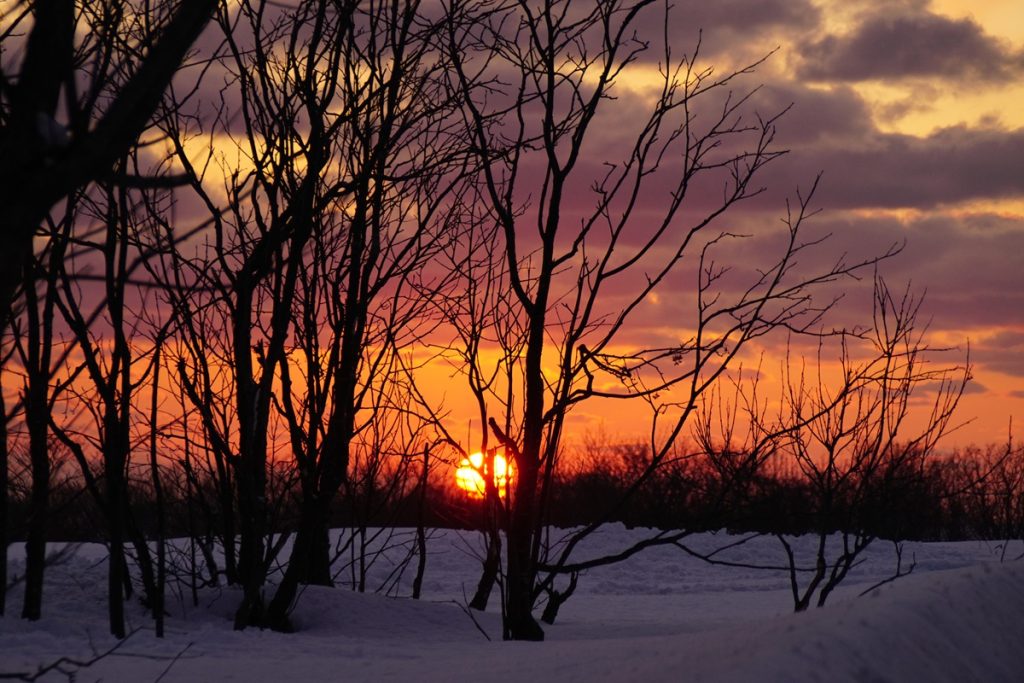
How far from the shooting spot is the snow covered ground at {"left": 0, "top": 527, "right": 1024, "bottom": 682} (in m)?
4.13

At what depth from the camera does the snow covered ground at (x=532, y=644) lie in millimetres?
4129

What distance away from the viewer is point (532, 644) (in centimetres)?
645

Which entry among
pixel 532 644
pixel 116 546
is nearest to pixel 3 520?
pixel 116 546

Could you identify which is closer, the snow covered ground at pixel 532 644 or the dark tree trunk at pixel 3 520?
the snow covered ground at pixel 532 644

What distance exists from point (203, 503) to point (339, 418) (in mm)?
1444

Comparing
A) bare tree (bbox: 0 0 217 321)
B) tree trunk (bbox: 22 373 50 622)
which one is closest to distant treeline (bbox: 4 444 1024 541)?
tree trunk (bbox: 22 373 50 622)

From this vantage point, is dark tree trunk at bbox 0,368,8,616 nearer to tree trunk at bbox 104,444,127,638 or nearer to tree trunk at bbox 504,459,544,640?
tree trunk at bbox 104,444,127,638

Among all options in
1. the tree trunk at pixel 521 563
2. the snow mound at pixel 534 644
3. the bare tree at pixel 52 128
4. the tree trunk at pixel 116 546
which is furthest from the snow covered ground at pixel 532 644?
the bare tree at pixel 52 128

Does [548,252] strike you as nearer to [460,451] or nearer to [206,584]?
[460,451]

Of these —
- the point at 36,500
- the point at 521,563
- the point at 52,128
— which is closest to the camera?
the point at 52,128

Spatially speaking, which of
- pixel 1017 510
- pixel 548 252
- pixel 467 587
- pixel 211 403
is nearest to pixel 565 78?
pixel 548 252

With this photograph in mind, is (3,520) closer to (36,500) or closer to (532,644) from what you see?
(36,500)

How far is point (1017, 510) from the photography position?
25969 millimetres

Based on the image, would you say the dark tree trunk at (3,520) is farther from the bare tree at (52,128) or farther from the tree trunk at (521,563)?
the bare tree at (52,128)
